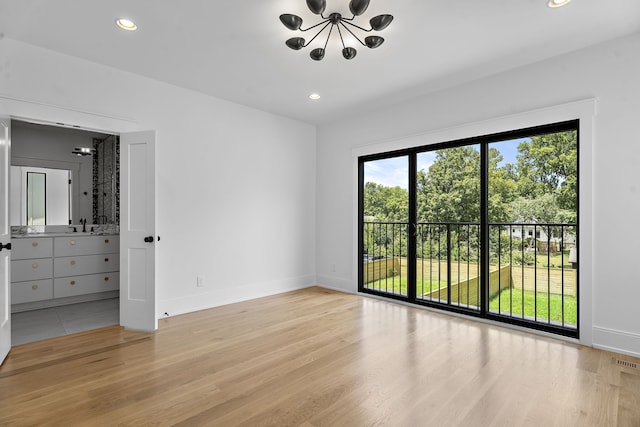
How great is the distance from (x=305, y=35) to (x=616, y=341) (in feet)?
12.3

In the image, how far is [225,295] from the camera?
4293mm

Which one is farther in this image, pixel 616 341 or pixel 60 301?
pixel 60 301

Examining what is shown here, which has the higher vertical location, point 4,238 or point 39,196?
point 39,196

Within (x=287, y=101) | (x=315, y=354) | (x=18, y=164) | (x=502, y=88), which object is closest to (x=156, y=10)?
(x=287, y=101)

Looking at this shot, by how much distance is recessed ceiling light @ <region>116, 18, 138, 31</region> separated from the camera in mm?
2553

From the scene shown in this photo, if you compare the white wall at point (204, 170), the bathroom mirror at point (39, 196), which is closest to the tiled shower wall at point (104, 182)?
the bathroom mirror at point (39, 196)

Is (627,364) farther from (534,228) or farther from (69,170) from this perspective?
(69,170)

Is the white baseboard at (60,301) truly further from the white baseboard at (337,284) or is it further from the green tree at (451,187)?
the green tree at (451,187)

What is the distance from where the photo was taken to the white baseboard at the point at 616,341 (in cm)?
268

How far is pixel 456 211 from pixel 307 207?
2.36m

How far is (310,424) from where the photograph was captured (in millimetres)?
1786

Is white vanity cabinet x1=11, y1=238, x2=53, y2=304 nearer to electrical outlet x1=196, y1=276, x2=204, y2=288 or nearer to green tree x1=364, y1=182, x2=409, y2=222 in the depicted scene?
electrical outlet x1=196, y1=276, x2=204, y2=288

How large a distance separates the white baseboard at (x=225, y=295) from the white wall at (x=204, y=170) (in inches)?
0.5

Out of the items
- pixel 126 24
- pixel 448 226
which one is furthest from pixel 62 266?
pixel 448 226
